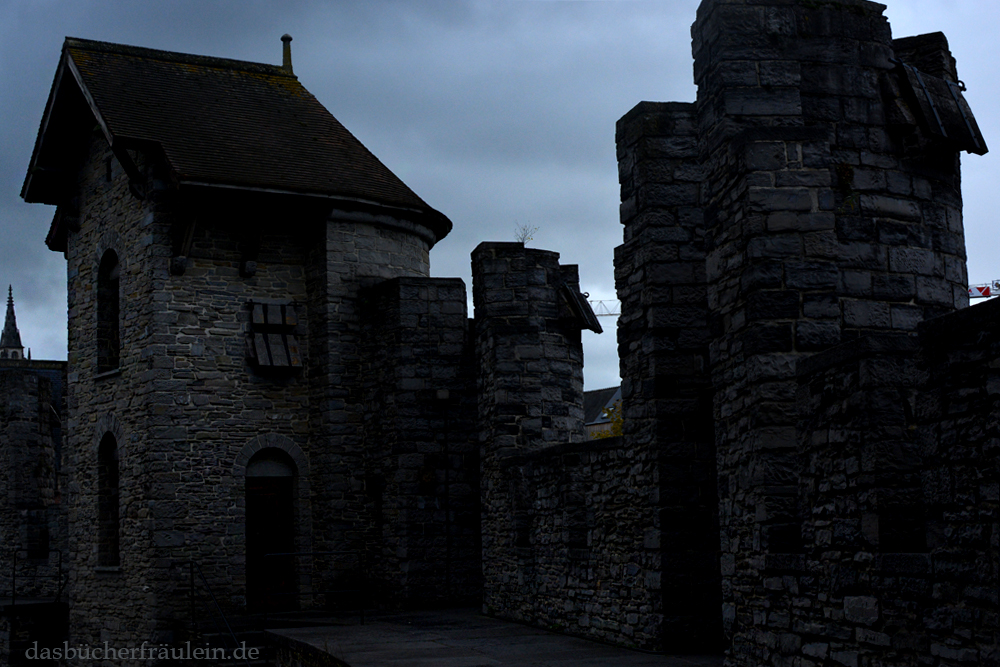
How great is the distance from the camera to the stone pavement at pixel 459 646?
9.05m

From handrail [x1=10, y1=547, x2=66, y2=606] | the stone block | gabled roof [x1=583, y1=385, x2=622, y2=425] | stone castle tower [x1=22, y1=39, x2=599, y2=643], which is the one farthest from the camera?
gabled roof [x1=583, y1=385, x2=622, y2=425]

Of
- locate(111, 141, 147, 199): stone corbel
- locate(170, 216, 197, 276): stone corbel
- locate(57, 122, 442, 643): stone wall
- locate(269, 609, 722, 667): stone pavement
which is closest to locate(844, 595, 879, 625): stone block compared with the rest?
locate(269, 609, 722, 667): stone pavement

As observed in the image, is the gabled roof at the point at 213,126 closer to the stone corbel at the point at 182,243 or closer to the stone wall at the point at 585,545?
the stone corbel at the point at 182,243

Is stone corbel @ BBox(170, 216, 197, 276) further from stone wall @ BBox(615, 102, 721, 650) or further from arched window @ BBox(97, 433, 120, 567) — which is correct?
stone wall @ BBox(615, 102, 721, 650)

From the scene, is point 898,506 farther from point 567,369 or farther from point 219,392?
point 219,392

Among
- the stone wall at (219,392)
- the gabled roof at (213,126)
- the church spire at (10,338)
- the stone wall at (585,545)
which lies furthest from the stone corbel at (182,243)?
the church spire at (10,338)

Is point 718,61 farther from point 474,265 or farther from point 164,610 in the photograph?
point 164,610

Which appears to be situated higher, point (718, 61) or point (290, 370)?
point (718, 61)

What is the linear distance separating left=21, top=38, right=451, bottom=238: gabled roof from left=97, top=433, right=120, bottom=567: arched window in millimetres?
4524

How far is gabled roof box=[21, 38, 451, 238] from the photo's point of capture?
15.8 m

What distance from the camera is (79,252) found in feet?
59.4

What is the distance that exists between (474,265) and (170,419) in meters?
4.85

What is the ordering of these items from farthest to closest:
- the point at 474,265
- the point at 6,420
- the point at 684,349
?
the point at 6,420 → the point at 474,265 → the point at 684,349

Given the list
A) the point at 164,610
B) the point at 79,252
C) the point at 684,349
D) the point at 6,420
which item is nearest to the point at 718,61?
the point at 684,349
